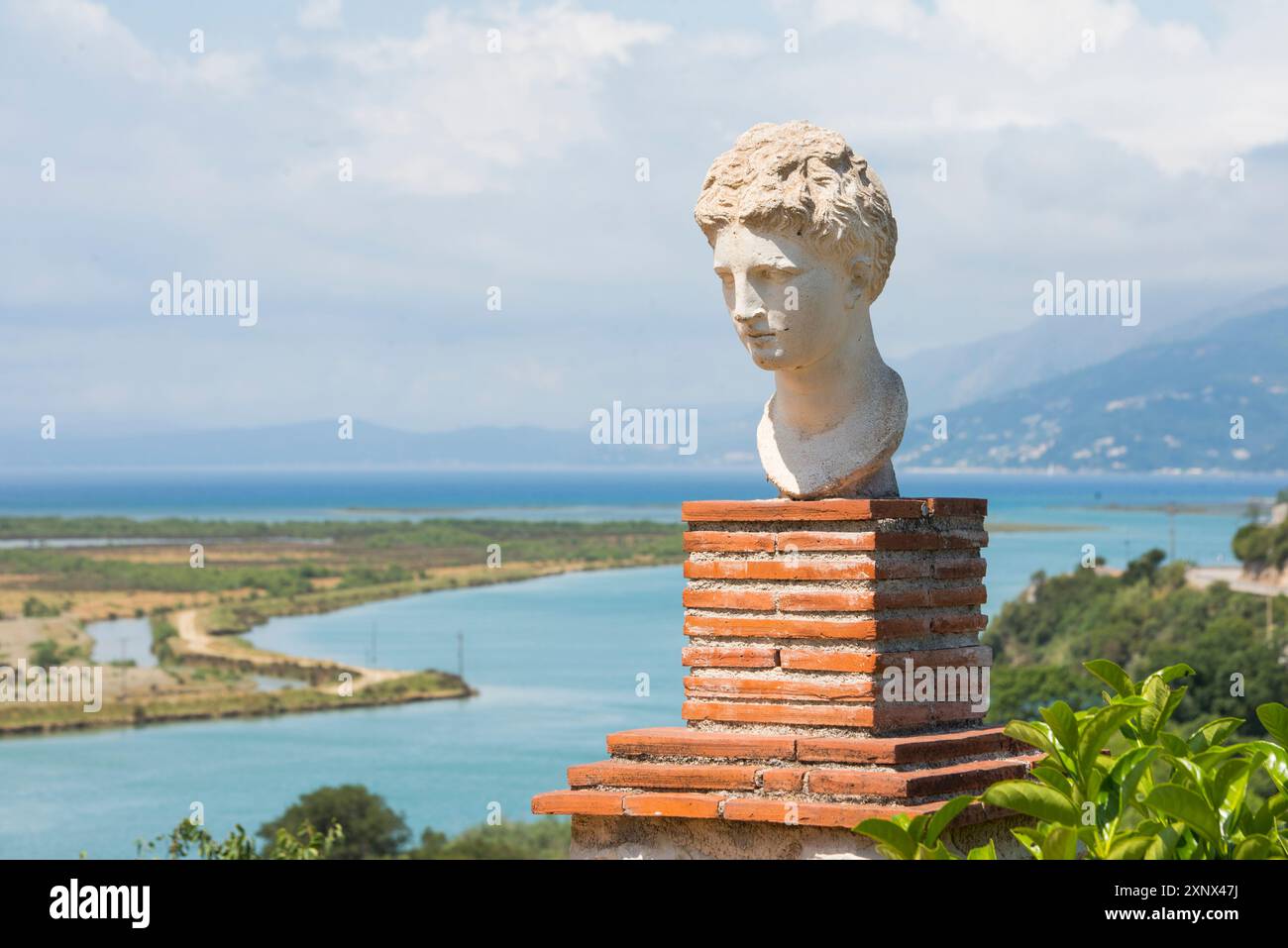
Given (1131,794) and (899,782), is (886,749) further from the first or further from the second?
(1131,794)

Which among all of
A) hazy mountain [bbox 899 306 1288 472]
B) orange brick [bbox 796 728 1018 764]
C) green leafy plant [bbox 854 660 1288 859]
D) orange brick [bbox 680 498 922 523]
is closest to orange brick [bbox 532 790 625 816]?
orange brick [bbox 796 728 1018 764]

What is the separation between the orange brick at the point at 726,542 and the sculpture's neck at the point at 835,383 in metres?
0.61

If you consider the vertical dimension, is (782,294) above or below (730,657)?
above

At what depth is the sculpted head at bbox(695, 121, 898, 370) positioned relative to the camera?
7246 millimetres

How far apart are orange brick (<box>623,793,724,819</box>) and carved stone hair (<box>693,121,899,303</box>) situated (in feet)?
7.22

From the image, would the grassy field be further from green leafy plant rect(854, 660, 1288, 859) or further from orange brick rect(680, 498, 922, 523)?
green leafy plant rect(854, 660, 1288, 859)

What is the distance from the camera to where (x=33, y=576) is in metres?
116

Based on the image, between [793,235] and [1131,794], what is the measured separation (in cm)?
262

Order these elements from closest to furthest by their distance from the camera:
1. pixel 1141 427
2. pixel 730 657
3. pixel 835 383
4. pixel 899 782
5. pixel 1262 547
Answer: pixel 899 782 < pixel 730 657 < pixel 835 383 < pixel 1262 547 < pixel 1141 427

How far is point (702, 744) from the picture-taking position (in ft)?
23.3

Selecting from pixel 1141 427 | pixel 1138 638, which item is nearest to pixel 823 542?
pixel 1138 638
